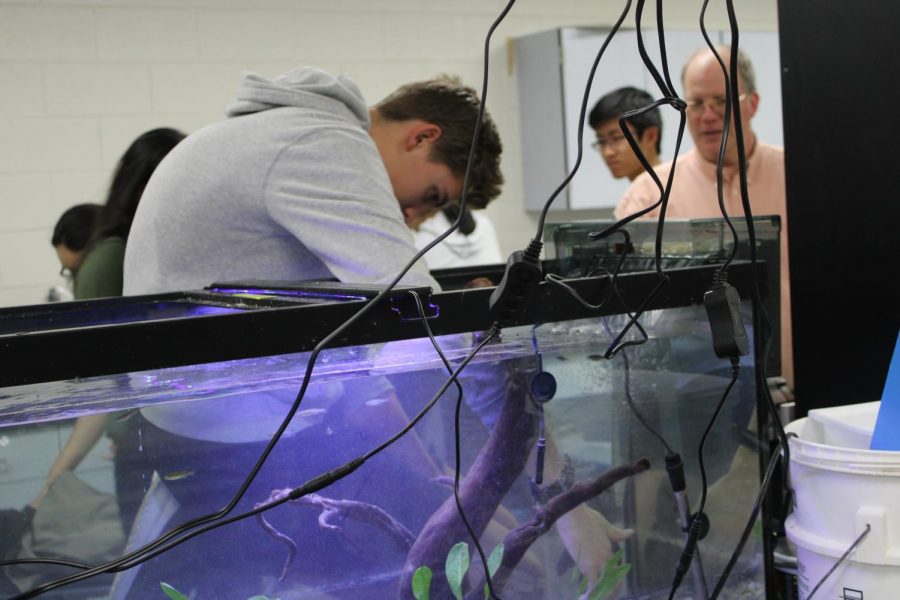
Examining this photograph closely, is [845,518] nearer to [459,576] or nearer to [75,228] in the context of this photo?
[459,576]

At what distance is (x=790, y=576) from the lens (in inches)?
40.1

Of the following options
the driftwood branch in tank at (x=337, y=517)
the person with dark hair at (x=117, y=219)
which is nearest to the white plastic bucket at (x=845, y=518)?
→ the driftwood branch in tank at (x=337, y=517)

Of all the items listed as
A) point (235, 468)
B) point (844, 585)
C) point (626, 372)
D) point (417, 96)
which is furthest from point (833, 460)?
point (417, 96)

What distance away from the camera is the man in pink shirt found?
2236mm

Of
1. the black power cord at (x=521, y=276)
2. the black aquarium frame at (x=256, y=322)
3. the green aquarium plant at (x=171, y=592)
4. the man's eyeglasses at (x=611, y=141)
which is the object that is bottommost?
the green aquarium plant at (x=171, y=592)

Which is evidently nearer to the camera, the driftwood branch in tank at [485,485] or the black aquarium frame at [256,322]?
the black aquarium frame at [256,322]

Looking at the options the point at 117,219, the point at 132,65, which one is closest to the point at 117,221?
the point at 117,219

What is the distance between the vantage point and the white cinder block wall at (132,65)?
3.24 metres

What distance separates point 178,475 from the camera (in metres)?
0.79

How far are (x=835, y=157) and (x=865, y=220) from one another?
0.08m

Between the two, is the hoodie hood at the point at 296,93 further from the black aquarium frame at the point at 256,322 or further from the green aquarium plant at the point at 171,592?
the green aquarium plant at the point at 171,592

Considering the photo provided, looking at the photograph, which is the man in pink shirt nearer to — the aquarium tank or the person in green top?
the person in green top

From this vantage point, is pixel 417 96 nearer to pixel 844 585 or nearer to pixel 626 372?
pixel 626 372

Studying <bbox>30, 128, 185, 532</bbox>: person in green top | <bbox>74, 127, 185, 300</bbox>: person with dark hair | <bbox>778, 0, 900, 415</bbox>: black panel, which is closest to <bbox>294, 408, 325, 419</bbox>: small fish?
<bbox>778, 0, 900, 415</bbox>: black panel
